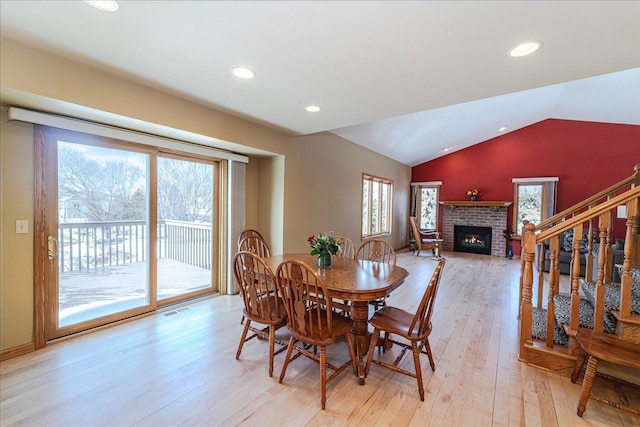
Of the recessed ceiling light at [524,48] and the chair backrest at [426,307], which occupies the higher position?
the recessed ceiling light at [524,48]

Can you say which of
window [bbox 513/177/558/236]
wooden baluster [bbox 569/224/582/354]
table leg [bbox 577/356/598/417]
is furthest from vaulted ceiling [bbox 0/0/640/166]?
window [bbox 513/177/558/236]

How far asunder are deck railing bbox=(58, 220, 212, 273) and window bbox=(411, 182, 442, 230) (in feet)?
22.1

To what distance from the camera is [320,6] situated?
151 cm

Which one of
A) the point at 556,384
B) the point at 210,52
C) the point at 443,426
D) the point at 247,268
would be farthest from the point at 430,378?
the point at 210,52

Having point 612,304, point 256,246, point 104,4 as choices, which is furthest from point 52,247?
point 612,304

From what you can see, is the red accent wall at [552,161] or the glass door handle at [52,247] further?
the red accent wall at [552,161]

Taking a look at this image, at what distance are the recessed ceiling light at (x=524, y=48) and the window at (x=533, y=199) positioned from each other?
21.8ft

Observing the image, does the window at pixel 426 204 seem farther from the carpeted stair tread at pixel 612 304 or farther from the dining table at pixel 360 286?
the dining table at pixel 360 286

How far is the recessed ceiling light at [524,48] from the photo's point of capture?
1.82 m

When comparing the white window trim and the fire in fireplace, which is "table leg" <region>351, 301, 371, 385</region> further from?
the fire in fireplace

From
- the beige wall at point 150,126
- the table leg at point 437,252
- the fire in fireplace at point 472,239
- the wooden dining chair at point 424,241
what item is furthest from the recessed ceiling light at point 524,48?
A: the fire in fireplace at point 472,239

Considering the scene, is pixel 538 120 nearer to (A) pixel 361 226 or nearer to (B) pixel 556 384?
(A) pixel 361 226

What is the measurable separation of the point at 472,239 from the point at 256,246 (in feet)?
22.3

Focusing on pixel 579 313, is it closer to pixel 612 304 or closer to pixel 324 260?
pixel 612 304
